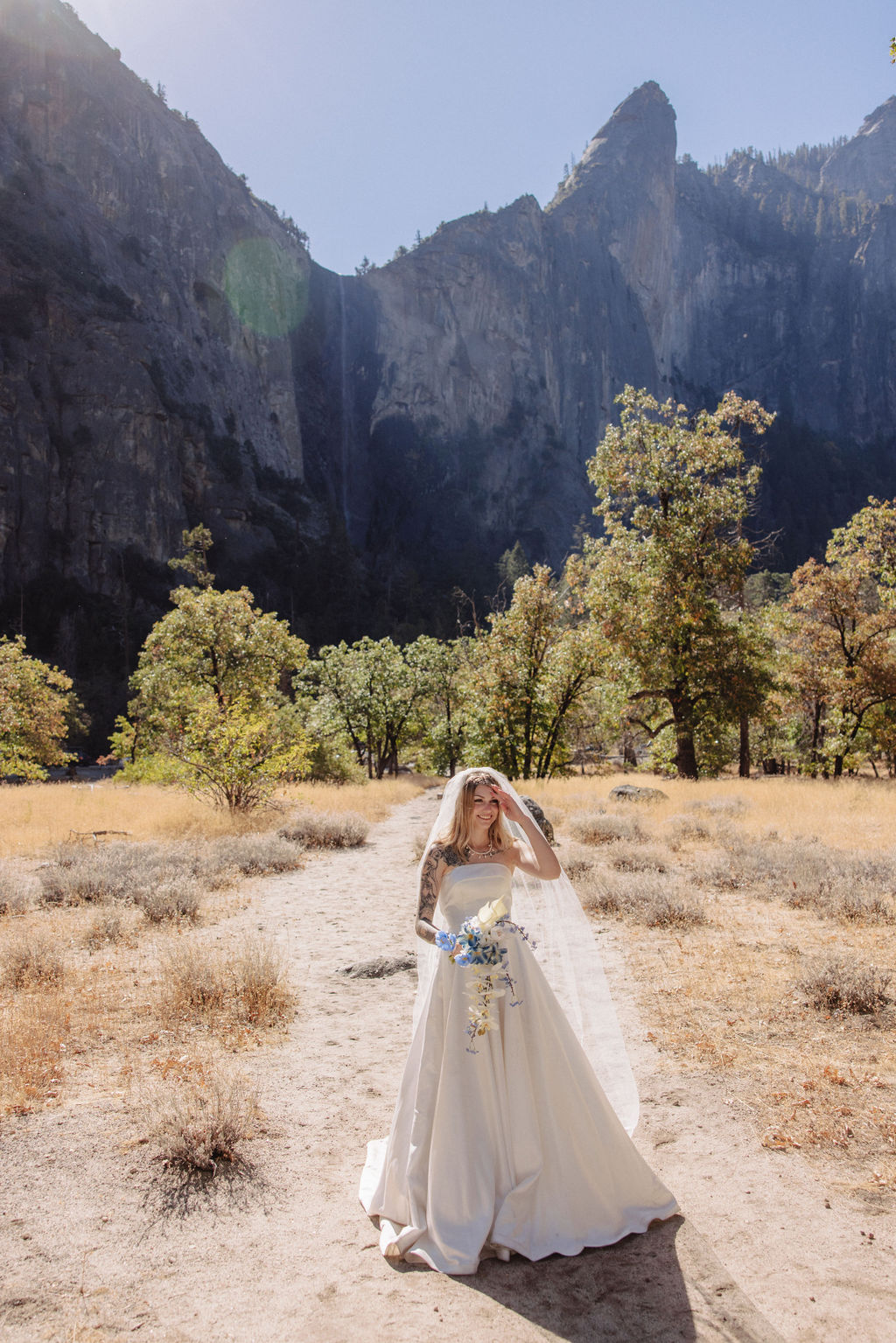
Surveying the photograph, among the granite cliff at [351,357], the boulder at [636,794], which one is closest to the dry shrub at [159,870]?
the boulder at [636,794]

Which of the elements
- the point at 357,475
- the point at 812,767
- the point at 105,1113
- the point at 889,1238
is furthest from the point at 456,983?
the point at 357,475

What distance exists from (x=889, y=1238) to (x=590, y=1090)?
4.69 feet

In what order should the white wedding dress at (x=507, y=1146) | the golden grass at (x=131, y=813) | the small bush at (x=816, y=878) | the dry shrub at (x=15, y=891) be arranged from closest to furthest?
the white wedding dress at (x=507, y=1146)
the small bush at (x=816, y=878)
the dry shrub at (x=15, y=891)
the golden grass at (x=131, y=813)

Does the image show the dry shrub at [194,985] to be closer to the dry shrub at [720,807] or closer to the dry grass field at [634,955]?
the dry grass field at [634,955]

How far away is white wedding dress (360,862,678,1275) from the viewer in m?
3.33

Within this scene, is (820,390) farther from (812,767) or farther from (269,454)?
(812,767)

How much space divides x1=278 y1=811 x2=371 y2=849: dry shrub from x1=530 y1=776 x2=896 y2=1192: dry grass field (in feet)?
14.2

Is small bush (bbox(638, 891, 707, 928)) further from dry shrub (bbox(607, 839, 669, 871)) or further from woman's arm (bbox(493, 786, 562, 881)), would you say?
woman's arm (bbox(493, 786, 562, 881))

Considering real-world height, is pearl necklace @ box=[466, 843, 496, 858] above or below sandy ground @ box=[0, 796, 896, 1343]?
above

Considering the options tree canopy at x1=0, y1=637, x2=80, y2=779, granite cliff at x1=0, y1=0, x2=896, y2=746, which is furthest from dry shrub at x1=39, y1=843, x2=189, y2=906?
granite cliff at x1=0, y1=0, x2=896, y2=746

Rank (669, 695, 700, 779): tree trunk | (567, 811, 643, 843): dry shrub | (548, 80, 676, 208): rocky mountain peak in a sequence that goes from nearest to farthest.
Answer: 1. (567, 811, 643, 843): dry shrub
2. (669, 695, 700, 779): tree trunk
3. (548, 80, 676, 208): rocky mountain peak

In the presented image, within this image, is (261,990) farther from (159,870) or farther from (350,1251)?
(159,870)

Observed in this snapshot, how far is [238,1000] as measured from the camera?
6168 mm

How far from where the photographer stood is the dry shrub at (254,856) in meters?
12.0
